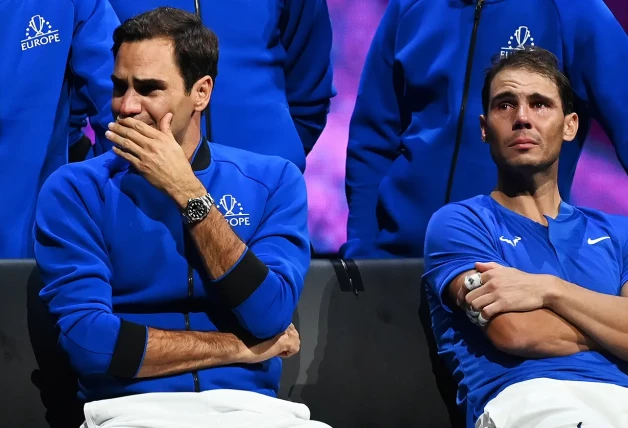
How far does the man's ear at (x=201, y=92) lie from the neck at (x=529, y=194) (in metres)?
0.78

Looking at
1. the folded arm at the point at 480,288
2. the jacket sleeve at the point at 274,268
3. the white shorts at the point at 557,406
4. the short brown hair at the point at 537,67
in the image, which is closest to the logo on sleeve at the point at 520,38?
the short brown hair at the point at 537,67

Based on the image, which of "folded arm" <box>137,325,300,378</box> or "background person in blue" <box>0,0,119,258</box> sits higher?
"background person in blue" <box>0,0,119,258</box>

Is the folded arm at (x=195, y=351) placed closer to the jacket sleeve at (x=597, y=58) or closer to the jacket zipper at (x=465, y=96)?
the jacket zipper at (x=465, y=96)

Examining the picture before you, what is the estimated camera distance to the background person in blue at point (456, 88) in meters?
3.05

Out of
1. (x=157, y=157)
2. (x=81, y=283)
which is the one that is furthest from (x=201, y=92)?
(x=81, y=283)

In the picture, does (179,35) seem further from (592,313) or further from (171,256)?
(592,313)

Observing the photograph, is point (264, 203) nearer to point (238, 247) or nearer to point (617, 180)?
point (238, 247)

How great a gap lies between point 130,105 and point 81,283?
1.34 ft

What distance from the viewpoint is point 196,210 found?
7.19ft

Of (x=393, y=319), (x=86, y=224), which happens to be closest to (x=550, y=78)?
(x=393, y=319)

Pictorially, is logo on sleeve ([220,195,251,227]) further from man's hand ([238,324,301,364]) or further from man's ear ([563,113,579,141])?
man's ear ([563,113,579,141])

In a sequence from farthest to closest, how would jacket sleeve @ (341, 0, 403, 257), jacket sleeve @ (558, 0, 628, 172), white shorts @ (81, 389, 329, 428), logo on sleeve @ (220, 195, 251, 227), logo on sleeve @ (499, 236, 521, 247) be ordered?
jacket sleeve @ (341, 0, 403, 257) < jacket sleeve @ (558, 0, 628, 172) < logo on sleeve @ (499, 236, 521, 247) < logo on sleeve @ (220, 195, 251, 227) < white shorts @ (81, 389, 329, 428)

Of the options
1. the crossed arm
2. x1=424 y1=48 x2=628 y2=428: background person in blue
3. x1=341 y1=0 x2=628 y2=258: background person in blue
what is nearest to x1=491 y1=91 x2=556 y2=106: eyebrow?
x1=424 y1=48 x2=628 y2=428: background person in blue

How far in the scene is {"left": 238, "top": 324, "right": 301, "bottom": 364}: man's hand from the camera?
2.23 m
